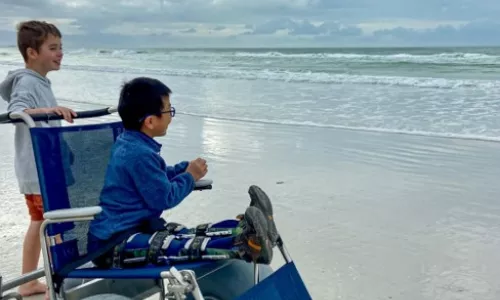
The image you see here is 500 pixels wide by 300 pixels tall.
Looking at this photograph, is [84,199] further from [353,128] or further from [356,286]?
[353,128]

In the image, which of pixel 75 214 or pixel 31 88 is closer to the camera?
pixel 75 214

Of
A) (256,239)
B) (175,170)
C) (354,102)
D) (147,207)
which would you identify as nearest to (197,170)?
(175,170)

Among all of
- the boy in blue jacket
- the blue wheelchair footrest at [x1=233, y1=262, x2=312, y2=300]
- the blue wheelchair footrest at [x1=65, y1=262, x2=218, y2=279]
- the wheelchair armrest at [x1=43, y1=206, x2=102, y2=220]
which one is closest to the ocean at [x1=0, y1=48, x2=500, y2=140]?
the blue wheelchair footrest at [x1=233, y1=262, x2=312, y2=300]

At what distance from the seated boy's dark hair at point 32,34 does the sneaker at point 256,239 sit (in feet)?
4.60

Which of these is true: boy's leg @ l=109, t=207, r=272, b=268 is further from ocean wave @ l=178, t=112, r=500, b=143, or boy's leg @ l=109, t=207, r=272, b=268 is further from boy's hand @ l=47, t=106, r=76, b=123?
ocean wave @ l=178, t=112, r=500, b=143

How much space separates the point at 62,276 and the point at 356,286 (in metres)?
1.57

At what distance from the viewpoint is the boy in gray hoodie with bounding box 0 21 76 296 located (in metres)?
2.70

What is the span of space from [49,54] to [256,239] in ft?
4.78

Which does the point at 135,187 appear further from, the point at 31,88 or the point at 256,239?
the point at 31,88

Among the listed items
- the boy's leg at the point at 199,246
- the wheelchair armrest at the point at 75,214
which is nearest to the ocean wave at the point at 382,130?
the boy's leg at the point at 199,246

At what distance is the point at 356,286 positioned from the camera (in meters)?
3.08

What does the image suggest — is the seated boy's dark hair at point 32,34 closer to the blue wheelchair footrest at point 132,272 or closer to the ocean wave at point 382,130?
the blue wheelchair footrest at point 132,272

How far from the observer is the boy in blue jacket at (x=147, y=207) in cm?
209

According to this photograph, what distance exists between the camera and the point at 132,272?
6.57 ft
